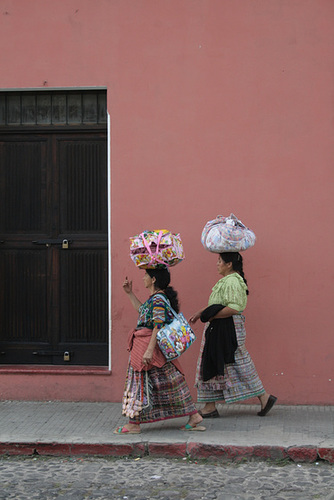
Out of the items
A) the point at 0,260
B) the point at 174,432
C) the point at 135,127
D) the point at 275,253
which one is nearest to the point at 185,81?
the point at 135,127

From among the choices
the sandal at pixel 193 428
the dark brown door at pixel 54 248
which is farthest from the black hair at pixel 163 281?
the dark brown door at pixel 54 248

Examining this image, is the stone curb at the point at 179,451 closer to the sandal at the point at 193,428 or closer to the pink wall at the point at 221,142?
the sandal at the point at 193,428

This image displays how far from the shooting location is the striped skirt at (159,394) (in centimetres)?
609

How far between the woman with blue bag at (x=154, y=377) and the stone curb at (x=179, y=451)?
315mm

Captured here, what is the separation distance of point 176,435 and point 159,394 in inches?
13.8

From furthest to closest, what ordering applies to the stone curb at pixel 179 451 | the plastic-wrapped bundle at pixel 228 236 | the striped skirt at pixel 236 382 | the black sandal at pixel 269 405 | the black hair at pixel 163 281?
the black sandal at pixel 269 405 → the striped skirt at pixel 236 382 → the plastic-wrapped bundle at pixel 228 236 → the black hair at pixel 163 281 → the stone curb at pixel 179 451

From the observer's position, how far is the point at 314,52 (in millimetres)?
7059

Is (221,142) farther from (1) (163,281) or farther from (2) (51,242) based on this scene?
(2) (51,242)

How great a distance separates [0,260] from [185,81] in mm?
2522

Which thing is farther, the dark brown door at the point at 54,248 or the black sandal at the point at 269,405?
the dark brown door at the point at 54,248

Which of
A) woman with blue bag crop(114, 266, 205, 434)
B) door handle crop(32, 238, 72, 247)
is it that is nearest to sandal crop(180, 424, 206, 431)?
woman with blue bag crop(114, 266, 205, 434)

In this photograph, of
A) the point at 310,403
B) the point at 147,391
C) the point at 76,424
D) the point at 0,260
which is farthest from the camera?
the point at 0,260

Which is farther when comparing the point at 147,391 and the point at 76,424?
the point at 76,424

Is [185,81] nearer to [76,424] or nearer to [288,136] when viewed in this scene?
[288,136]
